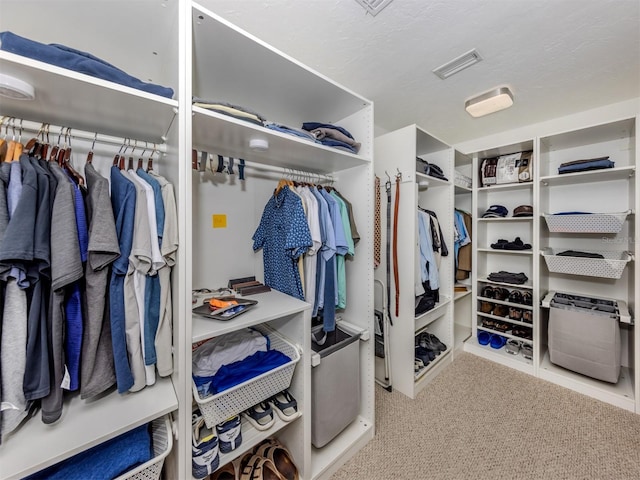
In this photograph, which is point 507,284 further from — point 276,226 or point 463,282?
point 276,226

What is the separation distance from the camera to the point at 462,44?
1.47 meters

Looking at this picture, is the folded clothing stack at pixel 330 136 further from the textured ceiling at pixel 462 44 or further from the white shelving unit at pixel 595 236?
the white shelving unit at pixel 595 236

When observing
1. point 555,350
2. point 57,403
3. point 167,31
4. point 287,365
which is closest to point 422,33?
point 167,31

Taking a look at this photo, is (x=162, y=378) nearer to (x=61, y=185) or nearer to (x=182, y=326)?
(x=182, y=326)

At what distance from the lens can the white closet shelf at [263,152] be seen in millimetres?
1044

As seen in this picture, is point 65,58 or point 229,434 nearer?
point 65,58

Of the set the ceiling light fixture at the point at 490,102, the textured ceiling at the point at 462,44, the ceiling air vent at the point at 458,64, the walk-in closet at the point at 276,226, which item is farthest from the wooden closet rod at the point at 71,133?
the ceiling light fixture at the point at 490,102

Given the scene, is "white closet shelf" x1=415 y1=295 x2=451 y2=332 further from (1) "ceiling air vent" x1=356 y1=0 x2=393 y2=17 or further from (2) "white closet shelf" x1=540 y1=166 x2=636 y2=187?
(1) "ceiling air vent" x1=356 y1=0 x2=393 y2=17

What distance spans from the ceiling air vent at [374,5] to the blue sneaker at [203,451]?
2056 mm

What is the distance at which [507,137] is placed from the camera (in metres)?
2.73

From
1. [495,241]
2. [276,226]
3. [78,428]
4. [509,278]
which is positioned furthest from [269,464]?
[495,241]

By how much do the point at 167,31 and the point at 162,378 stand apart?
144 centimetres

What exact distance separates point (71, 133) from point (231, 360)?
119cm

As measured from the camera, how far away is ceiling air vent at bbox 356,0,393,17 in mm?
1190
